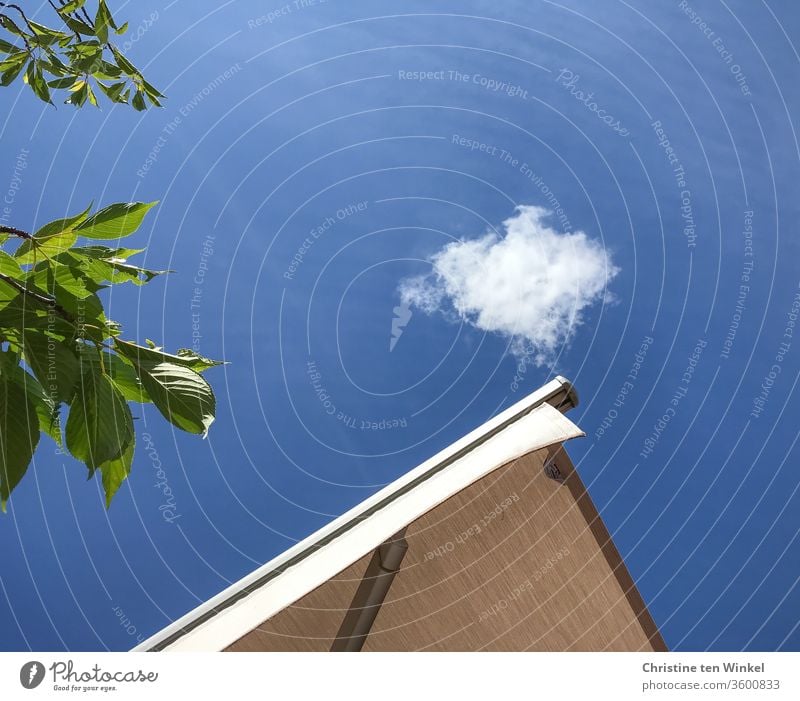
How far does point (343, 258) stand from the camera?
5148 millimetres

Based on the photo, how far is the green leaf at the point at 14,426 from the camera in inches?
43.5

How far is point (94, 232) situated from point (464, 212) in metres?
3.80

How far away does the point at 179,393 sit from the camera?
47.8 inches

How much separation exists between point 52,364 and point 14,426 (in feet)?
0.43

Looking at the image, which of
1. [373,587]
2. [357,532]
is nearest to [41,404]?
[357,532]

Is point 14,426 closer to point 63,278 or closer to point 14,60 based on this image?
point 63,278

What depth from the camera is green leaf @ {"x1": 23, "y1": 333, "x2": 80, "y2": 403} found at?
1139 mm

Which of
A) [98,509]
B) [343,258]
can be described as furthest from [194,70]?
[98,509]

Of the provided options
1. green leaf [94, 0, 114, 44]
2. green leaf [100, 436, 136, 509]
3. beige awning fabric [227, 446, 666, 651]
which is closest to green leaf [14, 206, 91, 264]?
green leaf [100, 436, 136, 509]

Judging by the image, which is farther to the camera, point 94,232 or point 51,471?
point 51,471

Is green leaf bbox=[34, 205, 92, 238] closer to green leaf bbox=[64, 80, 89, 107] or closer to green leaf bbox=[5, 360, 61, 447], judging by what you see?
green leaf bbox=[5, 360, 61, 447]
